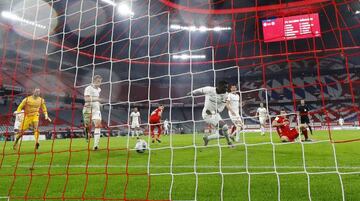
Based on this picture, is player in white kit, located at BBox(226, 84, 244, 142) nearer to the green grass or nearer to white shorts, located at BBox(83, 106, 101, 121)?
the green grass

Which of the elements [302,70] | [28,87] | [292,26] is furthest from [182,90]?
[292,26]

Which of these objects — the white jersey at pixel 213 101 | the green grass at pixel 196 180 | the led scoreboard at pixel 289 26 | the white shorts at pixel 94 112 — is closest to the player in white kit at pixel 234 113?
the white jersey at pixel 213 101

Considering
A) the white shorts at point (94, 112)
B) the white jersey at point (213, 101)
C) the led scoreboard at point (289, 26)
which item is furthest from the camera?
the led scoreboard at point (289, 26)

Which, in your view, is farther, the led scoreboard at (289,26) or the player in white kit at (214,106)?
the led scoreboard at (289,26)

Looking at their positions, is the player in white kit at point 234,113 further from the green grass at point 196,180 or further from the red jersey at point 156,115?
the red jersey at point 156,115

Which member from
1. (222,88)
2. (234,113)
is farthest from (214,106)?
(222,88)

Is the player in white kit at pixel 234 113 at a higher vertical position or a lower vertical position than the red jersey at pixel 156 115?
lower

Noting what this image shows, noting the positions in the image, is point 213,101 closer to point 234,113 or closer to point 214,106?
point 214,106

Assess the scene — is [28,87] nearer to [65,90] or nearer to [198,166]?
[65,90]

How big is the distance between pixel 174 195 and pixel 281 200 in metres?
1.34

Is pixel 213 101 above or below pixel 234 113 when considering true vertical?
above

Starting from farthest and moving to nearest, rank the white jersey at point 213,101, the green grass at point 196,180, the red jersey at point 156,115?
1. the red jersey at point 156,115
2. the white jersey at point 213,101
3. the green grass at point 196,180

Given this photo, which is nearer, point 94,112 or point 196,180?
point 196,180

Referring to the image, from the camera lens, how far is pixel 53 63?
101 feet
